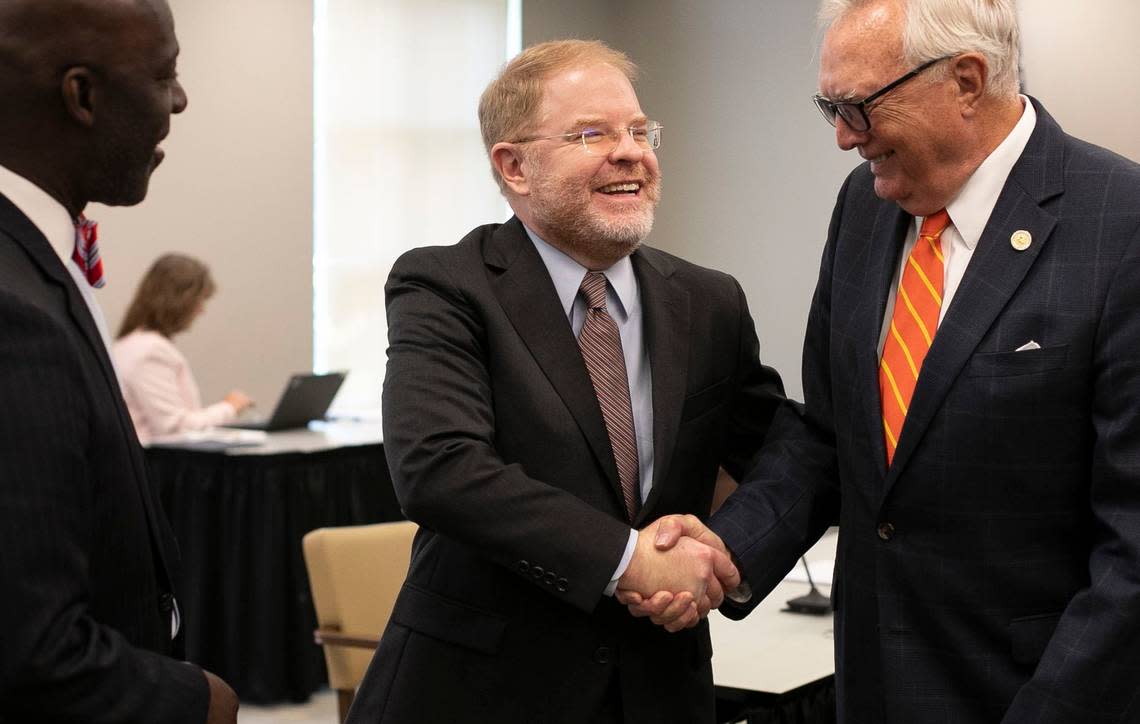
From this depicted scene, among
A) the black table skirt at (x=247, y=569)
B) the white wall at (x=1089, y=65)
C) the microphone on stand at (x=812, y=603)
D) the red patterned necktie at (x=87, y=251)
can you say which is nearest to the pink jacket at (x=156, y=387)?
the black table skirt at (x=247, y=569)

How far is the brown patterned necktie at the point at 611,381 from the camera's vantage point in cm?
214

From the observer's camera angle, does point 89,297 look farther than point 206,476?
No

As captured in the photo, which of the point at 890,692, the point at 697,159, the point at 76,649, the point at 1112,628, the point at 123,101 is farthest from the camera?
the point at 697,159

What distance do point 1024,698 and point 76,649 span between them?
1.21 meters

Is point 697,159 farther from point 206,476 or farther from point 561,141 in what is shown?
point 561,141

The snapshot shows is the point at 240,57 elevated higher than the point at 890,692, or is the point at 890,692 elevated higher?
the point at 240,57

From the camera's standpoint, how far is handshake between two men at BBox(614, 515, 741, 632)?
2.03 metres

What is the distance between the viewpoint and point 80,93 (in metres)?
1.45

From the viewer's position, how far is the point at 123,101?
58.7 inches

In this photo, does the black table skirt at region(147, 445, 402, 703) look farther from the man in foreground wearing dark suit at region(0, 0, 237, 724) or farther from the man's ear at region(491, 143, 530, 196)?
the man in foreground wearing dark suit at region(0, 0, 237, 724)

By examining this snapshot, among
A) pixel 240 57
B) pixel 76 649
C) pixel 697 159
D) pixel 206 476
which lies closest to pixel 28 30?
pixel 76 649

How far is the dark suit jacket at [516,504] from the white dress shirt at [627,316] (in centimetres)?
3

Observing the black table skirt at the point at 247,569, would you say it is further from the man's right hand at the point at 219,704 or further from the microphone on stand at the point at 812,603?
the man's right hand at the point at 219,704

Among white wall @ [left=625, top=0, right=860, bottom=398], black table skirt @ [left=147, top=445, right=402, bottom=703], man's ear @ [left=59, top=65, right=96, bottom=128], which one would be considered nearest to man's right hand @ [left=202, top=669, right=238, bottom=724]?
man's ear @ [left=59, top=65, right=96, bottom=128]
